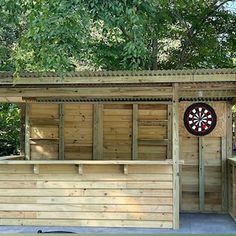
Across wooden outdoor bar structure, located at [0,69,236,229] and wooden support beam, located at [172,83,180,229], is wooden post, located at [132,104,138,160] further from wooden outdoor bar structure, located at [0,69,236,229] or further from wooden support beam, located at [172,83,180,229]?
wooden support beam, located at [172,83,180,229]

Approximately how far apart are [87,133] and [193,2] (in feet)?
13.5

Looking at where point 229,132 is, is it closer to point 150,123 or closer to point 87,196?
point 150,123

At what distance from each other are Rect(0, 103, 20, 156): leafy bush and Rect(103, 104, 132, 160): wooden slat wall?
4190mm

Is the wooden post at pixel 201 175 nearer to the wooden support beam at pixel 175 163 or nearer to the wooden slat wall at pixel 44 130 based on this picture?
→ the wooden support beam at pixel 175 163

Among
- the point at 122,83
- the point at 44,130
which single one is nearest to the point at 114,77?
the point at 122,83

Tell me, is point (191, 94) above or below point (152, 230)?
above

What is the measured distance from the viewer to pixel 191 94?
21.7ft

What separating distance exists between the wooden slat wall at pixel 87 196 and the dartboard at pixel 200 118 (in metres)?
1.67

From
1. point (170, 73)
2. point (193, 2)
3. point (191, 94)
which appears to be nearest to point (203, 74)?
point (170, 73)

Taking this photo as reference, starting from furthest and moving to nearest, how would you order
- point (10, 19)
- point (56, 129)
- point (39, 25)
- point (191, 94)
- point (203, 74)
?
point (56, 129), point (191, 94), point (10, 19), point (203, 74), point (39, 25)

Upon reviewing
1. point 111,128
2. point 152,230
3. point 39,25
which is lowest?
point 152,230

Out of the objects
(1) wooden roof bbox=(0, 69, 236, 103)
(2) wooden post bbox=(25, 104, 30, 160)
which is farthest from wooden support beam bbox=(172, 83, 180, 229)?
(2) wooden post bbox=(25, 104, 30, 160)

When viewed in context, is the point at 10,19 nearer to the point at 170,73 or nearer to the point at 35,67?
the point at 35,67

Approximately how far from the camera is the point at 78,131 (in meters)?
7.01
